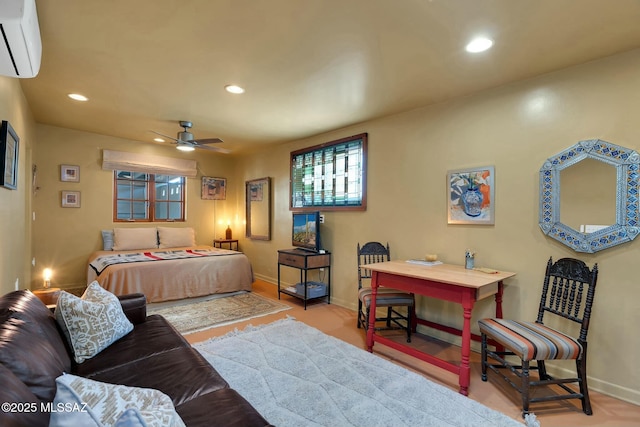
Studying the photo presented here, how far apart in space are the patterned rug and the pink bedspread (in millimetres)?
132

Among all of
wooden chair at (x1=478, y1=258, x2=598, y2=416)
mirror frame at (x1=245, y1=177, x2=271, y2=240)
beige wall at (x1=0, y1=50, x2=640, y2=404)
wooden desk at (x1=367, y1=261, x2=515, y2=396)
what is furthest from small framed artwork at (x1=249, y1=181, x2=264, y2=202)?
wooden chair at (x1=478, y1=258, x2=598, y2=416)

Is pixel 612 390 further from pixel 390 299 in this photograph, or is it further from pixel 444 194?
pixel 444 194

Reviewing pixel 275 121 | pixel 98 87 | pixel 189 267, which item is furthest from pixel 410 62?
pixel 189 267

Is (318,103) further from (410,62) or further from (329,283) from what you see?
(329,283)

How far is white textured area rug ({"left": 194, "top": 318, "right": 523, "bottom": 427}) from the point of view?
6.23 ft

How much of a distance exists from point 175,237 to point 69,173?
6.05 ft

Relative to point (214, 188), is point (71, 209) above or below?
below

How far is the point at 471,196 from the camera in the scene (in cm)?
296

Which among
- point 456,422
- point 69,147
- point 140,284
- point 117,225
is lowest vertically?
point 456,422

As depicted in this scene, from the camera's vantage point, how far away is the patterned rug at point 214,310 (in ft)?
11.3

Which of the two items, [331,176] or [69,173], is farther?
[69,173]

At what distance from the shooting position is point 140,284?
3838mm

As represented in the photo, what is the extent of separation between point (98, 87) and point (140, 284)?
232cm

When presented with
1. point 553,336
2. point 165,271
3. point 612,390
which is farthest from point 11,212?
point 612,390
